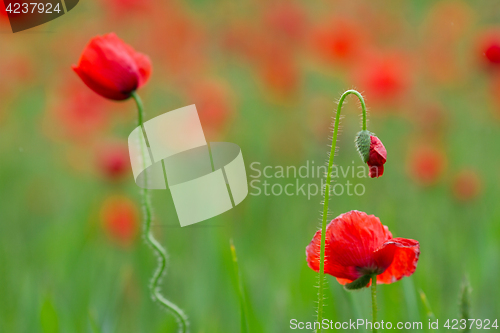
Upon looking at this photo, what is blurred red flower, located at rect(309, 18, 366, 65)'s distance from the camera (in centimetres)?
269

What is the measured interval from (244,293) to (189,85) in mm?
1949

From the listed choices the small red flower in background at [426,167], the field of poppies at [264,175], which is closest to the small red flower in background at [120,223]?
the field of poppies at [264,175]

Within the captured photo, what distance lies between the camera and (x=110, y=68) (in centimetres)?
99

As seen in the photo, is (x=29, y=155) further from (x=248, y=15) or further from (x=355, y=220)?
(x=355, y=220)

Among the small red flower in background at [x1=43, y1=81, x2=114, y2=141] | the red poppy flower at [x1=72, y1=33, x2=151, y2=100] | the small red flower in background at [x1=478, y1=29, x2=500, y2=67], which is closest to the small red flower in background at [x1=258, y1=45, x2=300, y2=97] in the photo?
the small red flower in background at [x1=43, y1=81, x2=114, y2=141]

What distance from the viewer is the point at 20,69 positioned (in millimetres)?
2561

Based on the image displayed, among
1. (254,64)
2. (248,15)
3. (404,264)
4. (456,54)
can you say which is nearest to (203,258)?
(404,264)

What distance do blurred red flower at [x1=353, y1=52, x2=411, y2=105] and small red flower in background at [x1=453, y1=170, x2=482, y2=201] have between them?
57cm

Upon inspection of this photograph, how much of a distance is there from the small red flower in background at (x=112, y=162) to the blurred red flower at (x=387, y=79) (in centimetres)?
103

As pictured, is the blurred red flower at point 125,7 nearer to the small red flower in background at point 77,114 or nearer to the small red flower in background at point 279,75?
the small red flower in background at point 77,114

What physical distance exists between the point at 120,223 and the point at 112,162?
0.25 m

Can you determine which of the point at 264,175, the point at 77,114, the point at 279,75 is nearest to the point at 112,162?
the point at 77,114

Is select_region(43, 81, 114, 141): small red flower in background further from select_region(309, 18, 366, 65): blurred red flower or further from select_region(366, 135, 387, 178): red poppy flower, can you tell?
select_region(366, 135, 387, 178): red poppy flower

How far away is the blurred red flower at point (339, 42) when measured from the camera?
2.69 metres
